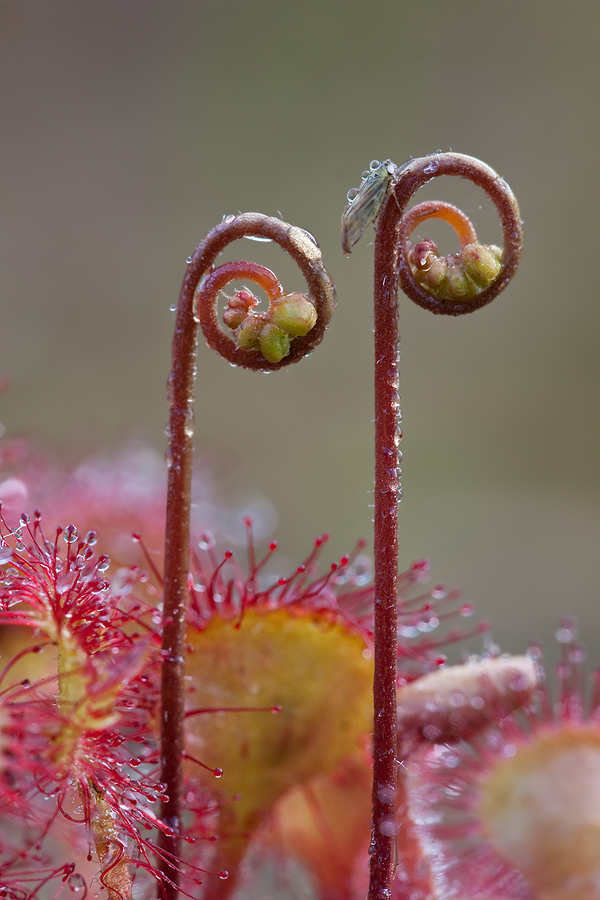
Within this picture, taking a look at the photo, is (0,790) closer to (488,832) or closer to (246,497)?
(488,832)

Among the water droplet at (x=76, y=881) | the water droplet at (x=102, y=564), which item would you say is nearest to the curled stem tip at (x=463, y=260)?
the water droplet at (x=102, y=564)

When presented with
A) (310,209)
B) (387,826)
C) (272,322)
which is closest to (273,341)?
(272,322)

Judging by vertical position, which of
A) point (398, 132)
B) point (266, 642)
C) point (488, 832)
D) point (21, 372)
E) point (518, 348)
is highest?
point (398, 132)

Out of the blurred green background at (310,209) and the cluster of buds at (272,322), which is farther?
the blurred green background at (310,209)

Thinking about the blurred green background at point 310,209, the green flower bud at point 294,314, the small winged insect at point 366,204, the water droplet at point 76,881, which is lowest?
the water droplet at point 76,881

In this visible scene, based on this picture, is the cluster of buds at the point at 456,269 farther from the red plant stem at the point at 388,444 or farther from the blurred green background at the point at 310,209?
the blurred green background at the point at 310,209

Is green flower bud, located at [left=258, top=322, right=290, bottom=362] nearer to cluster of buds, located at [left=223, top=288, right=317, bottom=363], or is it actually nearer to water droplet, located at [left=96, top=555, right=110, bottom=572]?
cluster of buds, located at [left=223, top=288, right=317, bottom=363]

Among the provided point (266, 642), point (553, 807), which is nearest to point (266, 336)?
point (266, 642)
